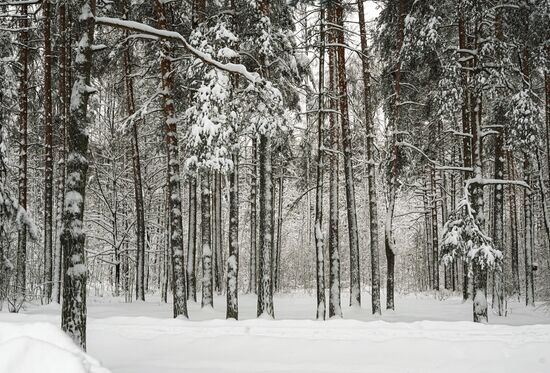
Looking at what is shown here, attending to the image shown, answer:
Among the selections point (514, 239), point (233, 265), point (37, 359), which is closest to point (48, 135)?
point (233, 265)

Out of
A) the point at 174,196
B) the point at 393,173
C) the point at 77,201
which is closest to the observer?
the point at 77,201

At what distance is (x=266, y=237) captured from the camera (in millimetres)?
12820

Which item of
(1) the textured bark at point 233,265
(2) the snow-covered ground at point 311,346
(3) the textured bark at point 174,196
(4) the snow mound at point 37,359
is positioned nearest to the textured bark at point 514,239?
(2) the snow-covered ground at point 311,346

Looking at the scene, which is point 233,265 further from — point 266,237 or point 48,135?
point 48,135

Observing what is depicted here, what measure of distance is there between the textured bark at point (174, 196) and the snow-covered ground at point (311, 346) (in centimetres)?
223

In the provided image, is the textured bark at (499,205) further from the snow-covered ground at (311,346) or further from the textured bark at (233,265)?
Answer: the textured bark at (233,265)

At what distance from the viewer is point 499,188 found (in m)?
17.1

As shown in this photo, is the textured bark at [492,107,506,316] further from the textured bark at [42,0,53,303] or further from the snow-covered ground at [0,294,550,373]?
the textured bark at [42,0,53,303]

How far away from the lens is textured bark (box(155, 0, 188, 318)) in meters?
12.0

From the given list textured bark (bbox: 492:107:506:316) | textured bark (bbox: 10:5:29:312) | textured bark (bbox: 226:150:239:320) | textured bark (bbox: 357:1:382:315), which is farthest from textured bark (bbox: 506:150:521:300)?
textured bark (bbox: 10:5:29:312)

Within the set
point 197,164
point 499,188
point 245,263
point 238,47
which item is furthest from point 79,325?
point 245,263

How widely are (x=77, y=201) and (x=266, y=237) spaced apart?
7.19 meters

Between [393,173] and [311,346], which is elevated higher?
[393,173]

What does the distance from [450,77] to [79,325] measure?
40.7ft
